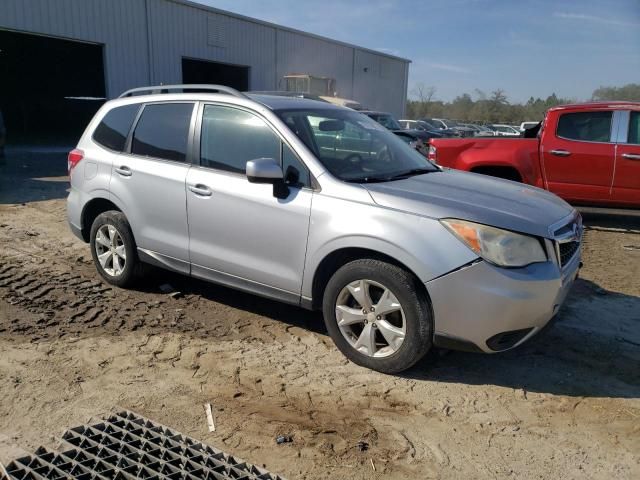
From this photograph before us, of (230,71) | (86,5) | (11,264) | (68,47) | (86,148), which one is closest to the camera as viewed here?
(86,148)

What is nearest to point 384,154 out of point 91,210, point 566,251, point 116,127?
point 566,251

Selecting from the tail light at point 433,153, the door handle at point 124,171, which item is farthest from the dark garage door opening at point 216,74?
the door handle at point 124,171

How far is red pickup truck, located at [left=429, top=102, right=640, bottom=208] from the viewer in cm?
753

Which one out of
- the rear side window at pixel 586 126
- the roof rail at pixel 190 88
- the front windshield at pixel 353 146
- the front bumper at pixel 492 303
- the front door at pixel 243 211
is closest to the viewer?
the front bumper at pixel 492 303

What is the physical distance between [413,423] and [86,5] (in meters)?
19.5

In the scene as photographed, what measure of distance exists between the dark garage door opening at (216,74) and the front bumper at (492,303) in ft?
80.2

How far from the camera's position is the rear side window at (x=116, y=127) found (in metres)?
5.07

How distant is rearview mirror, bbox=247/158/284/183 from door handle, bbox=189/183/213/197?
0.58 metres

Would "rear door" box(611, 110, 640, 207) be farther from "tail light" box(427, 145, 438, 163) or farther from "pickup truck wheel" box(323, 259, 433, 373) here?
"pickup truck wheel" box(323, 259, 433, 373)

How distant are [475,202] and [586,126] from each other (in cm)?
522

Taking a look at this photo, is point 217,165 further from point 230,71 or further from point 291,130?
point 230,71

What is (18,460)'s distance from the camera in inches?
105

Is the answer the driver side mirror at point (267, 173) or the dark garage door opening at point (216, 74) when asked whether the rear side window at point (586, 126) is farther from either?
the dark garage door opening at point (216, 74)

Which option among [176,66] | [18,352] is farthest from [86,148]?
[176,66]
